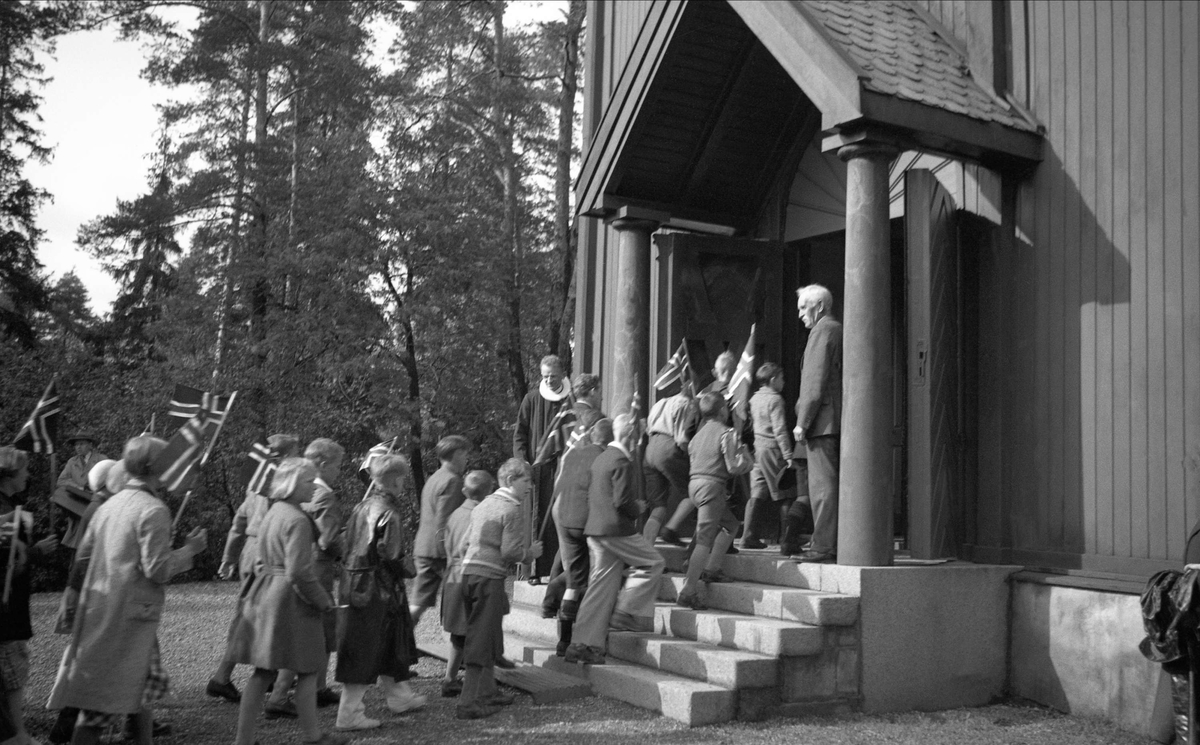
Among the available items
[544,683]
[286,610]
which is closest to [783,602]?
[544,683]

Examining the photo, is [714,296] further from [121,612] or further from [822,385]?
[121,612]

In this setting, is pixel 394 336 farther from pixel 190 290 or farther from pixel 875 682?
pixel 875 682

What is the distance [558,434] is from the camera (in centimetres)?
940

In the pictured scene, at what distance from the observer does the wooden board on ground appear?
7.33m

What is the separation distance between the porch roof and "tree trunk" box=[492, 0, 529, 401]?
46.1 feet

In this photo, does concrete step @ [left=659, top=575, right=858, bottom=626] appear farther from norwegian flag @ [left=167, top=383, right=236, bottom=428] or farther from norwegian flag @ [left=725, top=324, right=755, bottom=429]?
norwegian flag @ [left=167, top=383, right=236, bottom=428]

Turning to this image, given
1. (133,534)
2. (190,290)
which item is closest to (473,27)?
(190,290)

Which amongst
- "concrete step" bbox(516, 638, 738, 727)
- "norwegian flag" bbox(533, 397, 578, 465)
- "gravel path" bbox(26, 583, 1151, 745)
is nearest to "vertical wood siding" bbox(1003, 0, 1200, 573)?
"gravel path" bbox(26, 583, 1151, 745)

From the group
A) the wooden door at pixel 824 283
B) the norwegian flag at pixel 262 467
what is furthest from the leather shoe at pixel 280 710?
the wooden door at pixel 824 283

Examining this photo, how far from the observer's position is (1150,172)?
24.9ft

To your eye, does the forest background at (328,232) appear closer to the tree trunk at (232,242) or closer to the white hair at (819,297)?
the tree trunk at (232,242)

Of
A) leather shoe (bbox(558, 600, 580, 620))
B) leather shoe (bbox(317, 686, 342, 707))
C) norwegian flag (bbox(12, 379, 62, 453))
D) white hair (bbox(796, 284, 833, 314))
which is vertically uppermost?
white hair (bbox(796, 284, 833, 314))

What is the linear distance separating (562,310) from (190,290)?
7.94 metres

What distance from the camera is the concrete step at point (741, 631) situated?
6.98m
